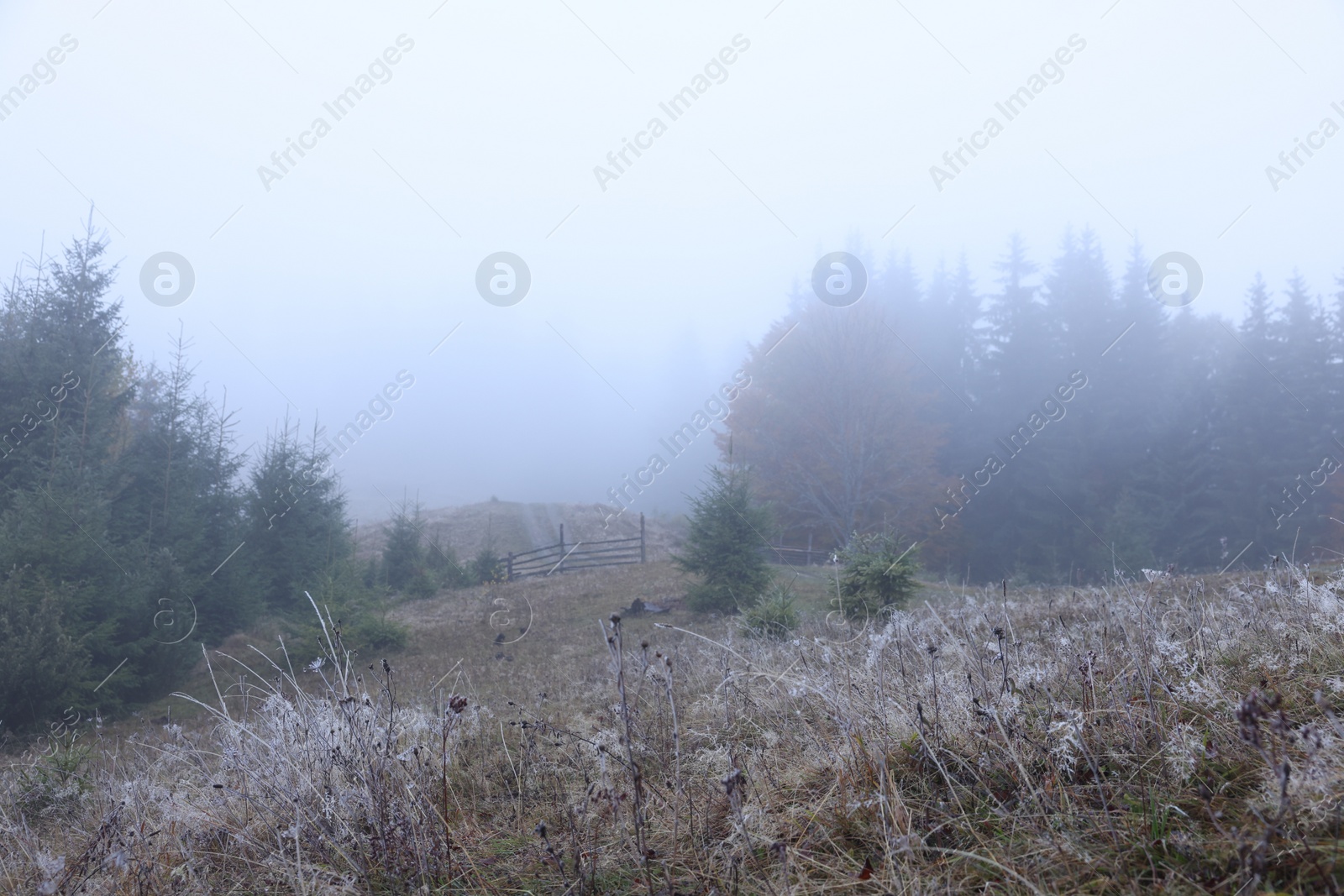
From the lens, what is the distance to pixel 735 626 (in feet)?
34.0

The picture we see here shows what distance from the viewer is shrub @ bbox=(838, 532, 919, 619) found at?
36.9 feet

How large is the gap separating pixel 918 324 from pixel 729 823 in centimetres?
3623

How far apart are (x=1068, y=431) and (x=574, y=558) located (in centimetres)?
2264

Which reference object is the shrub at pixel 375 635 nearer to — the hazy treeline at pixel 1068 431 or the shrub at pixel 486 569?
the shrub at pixel 486 569

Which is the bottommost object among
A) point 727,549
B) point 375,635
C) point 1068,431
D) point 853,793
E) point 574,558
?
point 574,558

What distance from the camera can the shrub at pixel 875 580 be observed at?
11.2 m

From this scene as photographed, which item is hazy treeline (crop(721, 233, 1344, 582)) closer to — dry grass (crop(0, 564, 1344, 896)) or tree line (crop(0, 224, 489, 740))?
tree line (crop(0, 224, 489, 740))

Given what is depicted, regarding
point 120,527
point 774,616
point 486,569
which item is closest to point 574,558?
point 486,569

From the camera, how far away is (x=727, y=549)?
1546 cm

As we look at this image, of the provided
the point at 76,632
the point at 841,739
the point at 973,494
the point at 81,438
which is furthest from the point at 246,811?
the point at 973,494

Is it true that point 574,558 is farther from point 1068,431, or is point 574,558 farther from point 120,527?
point 1068,431

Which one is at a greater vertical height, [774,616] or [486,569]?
[774,616]

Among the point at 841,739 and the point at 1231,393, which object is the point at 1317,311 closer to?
the point at 1231,393

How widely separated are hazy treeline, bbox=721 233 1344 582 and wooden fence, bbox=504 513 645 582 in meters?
6.35
